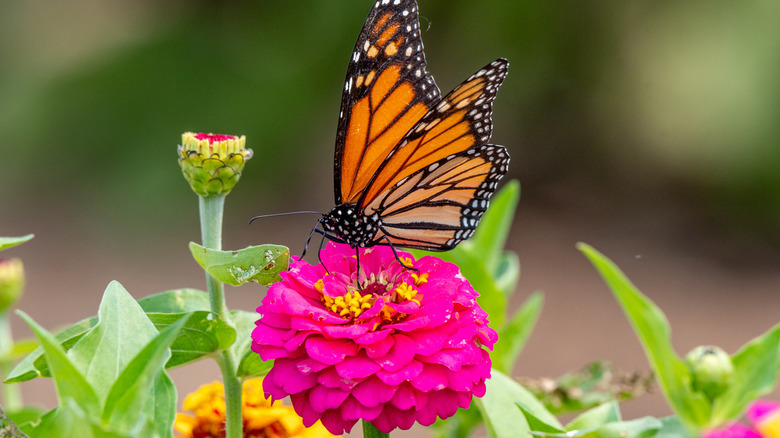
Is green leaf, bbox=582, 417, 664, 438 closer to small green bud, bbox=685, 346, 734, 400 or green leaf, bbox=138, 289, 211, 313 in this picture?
small green bud, bbox=685, 346, 734, 400

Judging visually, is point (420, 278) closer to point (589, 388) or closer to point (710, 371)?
point (710, 371)

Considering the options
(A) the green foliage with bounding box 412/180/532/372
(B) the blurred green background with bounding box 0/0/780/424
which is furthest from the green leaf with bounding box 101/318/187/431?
(B) the blurred green background with bounding box 0/0/780/424

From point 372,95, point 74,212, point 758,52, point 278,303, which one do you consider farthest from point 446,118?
point 74,212

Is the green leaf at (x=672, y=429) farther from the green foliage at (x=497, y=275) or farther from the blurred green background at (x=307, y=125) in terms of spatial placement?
the blurred green background at (x=307, y=125)

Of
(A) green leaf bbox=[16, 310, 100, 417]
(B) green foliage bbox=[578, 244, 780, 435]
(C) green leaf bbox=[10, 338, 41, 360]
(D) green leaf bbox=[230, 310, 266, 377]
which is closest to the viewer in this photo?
(A) green leaf bbox=[16, 310, 100, 417]

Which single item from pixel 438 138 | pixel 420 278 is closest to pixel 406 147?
pixel 438 138
